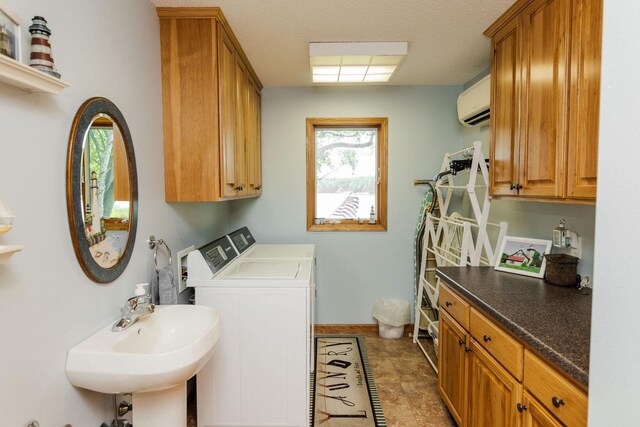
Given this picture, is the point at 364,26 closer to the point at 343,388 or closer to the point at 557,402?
the point at 557,402

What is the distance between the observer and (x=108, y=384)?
1.18 metres

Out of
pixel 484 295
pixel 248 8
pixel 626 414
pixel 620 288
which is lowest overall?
pixel 484 295

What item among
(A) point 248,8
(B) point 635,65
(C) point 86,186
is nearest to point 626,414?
(B) point 635,65

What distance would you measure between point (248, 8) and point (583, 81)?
170cm

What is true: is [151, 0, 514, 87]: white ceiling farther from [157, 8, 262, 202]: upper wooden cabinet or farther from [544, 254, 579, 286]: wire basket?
[544, 254, 579, 286]: wire basket

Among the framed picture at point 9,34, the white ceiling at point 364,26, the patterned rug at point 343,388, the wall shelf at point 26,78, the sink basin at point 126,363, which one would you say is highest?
the white ceiling at point 364,26

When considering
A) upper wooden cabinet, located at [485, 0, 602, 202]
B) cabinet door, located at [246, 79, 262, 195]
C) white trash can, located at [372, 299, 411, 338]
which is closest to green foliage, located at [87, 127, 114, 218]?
cabinet door, located at [246, 79, 262, 195]

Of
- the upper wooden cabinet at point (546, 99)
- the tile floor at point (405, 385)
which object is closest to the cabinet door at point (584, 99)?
the upper wooden cabinet at point (546, 99)

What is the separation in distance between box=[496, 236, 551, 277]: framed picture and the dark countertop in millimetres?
58

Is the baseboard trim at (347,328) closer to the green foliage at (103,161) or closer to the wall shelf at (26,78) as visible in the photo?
the green foliage at (103,161)

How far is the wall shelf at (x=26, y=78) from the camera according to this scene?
854mm

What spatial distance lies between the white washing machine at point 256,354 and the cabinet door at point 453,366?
2.84 feet

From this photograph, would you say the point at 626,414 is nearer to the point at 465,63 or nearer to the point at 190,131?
the point at 190,131

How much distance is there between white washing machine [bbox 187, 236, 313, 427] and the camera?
1933 millimetres
